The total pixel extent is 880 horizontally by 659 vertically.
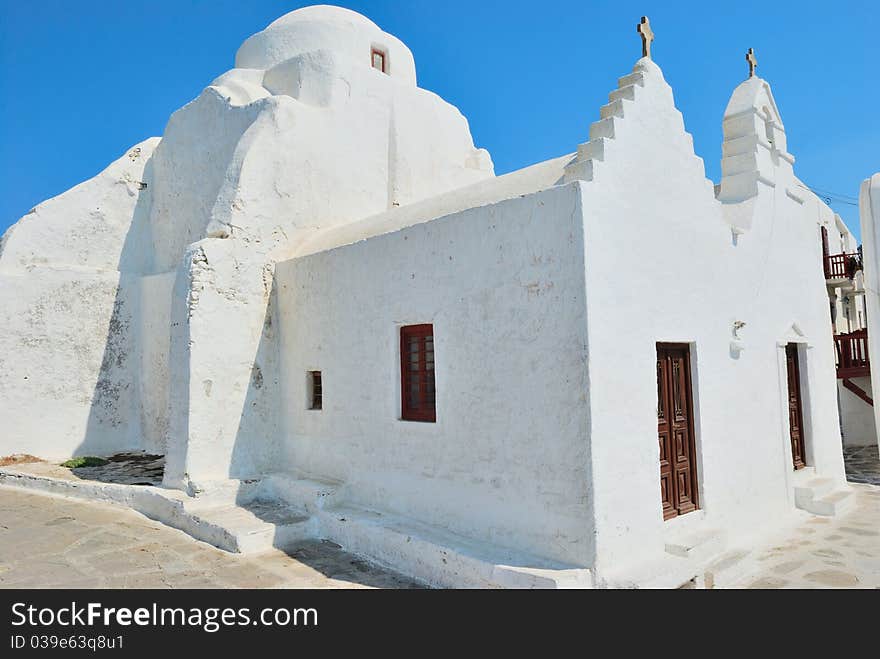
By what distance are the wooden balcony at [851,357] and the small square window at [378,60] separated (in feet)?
34.9

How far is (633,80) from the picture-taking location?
536cm

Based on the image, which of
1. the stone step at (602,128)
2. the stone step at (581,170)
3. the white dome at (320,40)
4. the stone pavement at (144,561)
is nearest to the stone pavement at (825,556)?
the stone pavement at (144,561)

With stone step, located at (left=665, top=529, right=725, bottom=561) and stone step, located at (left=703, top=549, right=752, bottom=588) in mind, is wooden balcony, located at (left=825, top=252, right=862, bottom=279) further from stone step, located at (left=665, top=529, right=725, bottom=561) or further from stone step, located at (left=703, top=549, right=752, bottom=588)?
stone step, located at (left=665, top=529, right=725, bottom=561)

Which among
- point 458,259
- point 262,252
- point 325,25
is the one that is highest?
point 325,25

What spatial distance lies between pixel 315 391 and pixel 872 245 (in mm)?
7864

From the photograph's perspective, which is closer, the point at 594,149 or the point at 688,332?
the point at 594,149

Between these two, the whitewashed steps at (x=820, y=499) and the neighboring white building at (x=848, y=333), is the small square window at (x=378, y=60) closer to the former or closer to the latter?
the neighboring white building at (x=848, y=333)

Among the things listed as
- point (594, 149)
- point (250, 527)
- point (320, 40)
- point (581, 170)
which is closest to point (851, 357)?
point (594, 149)

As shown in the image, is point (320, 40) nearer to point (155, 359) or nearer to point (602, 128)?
point (155, 359)
